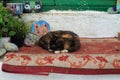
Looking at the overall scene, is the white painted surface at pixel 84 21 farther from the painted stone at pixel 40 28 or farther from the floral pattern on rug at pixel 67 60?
the floral pattern on rug at pixel 67 60

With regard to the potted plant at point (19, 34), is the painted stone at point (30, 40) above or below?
below

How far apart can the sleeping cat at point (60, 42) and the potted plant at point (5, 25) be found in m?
0.32

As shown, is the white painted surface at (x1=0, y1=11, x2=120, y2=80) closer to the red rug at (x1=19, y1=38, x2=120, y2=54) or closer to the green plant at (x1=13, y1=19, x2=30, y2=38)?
the red rug at (x1=19, y1=38, x2=120, y2=54)

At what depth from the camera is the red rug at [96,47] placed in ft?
7.22

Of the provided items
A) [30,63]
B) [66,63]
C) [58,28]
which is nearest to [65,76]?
[66,63]

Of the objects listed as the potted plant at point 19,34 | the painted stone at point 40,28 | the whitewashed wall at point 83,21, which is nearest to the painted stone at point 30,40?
the potted plant at point 19,34

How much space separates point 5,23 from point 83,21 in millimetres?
938

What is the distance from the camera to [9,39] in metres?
2.24

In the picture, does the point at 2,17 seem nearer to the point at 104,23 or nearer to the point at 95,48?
the point at 95,48

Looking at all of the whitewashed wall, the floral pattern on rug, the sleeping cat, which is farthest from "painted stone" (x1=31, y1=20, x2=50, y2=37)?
the floral pattern on rug

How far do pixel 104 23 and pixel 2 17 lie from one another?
1.19 meters

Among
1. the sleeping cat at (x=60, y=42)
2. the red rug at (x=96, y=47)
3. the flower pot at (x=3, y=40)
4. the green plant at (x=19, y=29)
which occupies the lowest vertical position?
the red rug at (x=96, y=47)

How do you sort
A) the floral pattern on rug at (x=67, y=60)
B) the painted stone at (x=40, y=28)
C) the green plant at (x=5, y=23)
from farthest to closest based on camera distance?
the painted stone at (x=40, y=28) < the green plant at (x=5, y=23) < the floral pattern on rug at (x=67, y=60)

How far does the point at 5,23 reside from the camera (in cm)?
219
